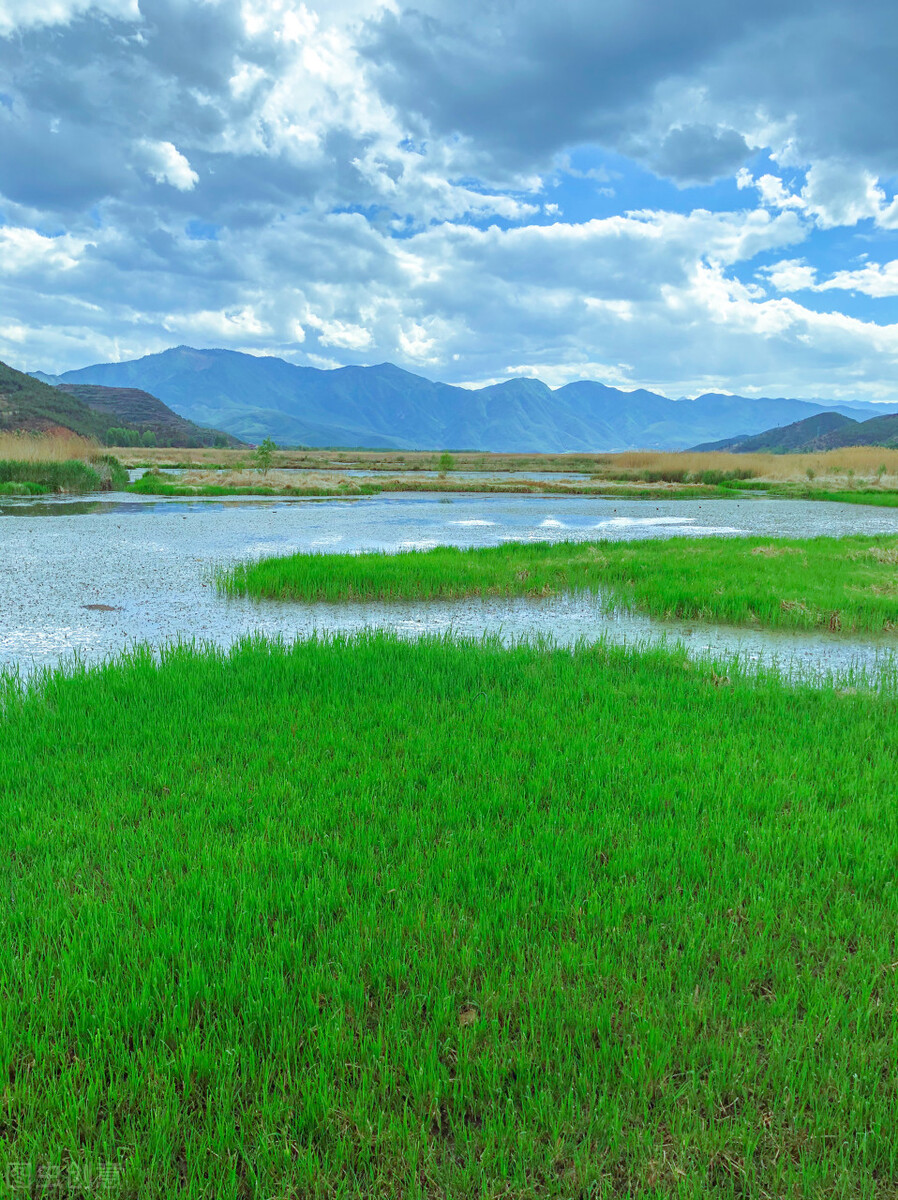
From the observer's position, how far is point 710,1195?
2.26 meters

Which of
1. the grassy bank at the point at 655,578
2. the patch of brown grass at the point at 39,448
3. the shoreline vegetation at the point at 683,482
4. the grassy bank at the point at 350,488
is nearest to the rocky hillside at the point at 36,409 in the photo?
the shoreline vegetation at the point at 683,482

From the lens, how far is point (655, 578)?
Result: 15.4 metres

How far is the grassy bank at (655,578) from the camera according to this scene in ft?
42.0

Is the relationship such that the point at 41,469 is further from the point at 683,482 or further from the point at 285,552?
the point at 683,482

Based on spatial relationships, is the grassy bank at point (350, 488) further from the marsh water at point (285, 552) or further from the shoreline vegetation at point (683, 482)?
the marsh water at point (285, 552)

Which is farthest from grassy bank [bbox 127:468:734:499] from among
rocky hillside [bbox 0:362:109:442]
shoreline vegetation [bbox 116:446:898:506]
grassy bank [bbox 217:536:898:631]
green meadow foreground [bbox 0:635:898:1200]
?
rocky hillside [bbox 0:362:109:442]

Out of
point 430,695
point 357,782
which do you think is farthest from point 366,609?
point 357,782

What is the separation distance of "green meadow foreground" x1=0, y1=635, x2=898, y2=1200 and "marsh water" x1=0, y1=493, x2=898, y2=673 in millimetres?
4950

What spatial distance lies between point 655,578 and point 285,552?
→ 37.4ft

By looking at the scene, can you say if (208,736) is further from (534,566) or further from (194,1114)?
(534,566)

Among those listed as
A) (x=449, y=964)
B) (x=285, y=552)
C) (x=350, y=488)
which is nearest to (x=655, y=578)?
(x=285, y=552)

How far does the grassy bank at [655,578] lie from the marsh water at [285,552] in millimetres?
642

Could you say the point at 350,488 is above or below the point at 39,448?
below

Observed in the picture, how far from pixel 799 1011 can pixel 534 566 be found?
14.2 meters
